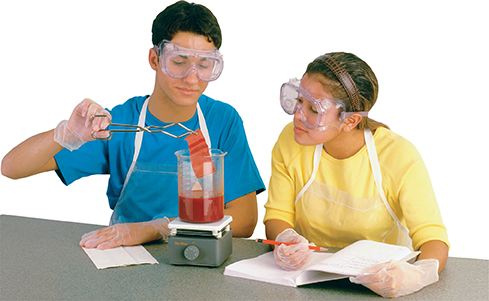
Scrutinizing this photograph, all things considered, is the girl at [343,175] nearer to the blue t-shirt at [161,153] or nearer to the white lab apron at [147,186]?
the blue t-shirt at [161,153]

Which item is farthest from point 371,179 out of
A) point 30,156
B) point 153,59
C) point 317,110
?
point 30,156

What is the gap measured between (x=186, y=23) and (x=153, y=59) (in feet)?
1.05

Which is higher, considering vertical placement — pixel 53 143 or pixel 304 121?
pixel 304 121

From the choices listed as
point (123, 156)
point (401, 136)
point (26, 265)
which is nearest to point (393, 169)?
point (401, 136)

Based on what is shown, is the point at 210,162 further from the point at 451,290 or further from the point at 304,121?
the point at 451,290

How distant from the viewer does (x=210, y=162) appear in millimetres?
2285

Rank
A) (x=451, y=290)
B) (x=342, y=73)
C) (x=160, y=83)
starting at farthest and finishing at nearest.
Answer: (x=160, y=83) → (x=342, y=73) → (x=451, y=290)

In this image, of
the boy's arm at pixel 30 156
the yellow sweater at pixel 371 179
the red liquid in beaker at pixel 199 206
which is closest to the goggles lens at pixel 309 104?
the yellow sweater at pixel 371 179

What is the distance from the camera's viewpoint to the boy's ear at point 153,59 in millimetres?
2881

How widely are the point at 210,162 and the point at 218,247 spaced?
38 centimetres

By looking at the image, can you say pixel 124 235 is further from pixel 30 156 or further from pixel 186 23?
pixel 186 23

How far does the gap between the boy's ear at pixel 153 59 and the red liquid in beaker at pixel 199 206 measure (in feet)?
3.17

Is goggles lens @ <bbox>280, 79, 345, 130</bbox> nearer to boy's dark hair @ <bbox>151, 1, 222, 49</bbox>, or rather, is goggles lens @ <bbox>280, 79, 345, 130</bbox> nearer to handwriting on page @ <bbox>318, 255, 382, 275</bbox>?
boy's dark hair @ <bbox>151, 1, 222, 49</bbox>

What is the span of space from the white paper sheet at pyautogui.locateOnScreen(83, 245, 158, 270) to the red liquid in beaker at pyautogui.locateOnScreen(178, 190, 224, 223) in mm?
280
